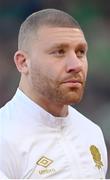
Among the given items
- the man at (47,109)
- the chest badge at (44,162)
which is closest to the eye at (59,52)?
the man at (47,109)

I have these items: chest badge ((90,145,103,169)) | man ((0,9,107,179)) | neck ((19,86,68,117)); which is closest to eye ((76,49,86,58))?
man ((0,9,107,179))

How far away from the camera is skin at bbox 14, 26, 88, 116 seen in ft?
3.63

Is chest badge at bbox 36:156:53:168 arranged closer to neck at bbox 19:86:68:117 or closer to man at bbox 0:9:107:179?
man at bbox 0:9:107:179

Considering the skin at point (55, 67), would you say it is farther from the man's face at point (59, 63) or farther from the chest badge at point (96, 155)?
the chest badge at point (96, 155)

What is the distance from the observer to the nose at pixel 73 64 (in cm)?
110

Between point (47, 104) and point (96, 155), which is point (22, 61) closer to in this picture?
point (47, 104)

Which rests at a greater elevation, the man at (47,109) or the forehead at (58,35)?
the forehead at (58,35)

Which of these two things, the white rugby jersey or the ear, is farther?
the ear

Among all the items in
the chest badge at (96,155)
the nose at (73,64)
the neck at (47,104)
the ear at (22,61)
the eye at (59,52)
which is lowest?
the chest badge at (96,155)

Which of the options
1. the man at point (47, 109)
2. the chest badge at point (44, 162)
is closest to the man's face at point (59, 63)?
the man at point (47, 109)

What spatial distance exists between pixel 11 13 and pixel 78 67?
171 cm

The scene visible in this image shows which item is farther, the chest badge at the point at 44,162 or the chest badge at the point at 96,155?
the chest badge at the point at 96,155

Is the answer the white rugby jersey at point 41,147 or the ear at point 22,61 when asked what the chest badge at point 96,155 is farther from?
the ear at point 22,61

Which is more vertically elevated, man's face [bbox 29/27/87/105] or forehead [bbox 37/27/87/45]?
forehead [bbox 37/27/87/45]
